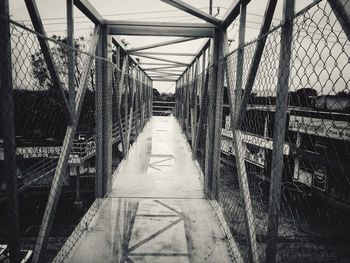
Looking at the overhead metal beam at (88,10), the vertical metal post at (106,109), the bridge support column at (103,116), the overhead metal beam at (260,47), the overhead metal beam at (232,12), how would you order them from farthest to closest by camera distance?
the vertical metal post at (106,109)
the bridge support column at (103,116)
the overhead metal beam at (88,10)
the overhead metal beam at (232,12)
the overhead metal beam at (260,47)

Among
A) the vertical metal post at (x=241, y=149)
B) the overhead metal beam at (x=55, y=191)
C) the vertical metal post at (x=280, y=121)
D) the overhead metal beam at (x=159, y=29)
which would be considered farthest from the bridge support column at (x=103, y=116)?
the vertical metal post at (x=280, y=121)

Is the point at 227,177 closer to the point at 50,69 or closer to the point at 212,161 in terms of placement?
the point at 212,161

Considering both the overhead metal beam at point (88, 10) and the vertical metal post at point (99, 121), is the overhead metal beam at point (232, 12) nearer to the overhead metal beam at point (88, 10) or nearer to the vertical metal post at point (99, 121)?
the overhead metal beam at point (88, 10)

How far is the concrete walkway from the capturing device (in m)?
2.76

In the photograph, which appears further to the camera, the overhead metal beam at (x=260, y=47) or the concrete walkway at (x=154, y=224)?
the concrete walkway at (x=154, y=224)

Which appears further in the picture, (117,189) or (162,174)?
(162,174)

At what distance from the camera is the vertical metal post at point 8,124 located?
161 cm

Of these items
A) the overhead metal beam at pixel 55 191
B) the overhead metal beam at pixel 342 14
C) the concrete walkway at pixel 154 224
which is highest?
the overhead metal beam at pixel 342 14

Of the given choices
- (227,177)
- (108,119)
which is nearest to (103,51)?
(108,119)

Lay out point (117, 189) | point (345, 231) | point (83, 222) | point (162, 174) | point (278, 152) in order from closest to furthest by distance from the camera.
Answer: point (278, 152) < point (83, 222) < point (117, 189) < point (162, 174) < point (345, 231)

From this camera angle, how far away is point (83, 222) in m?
3.35

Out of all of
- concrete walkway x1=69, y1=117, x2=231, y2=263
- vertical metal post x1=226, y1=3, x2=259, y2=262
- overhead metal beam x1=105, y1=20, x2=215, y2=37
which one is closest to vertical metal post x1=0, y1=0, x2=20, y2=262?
concrete walkway x1=69, y1=117, x2=231, y2=263

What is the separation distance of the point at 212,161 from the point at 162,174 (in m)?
1.52

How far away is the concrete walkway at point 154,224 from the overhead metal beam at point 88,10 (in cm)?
287
